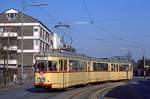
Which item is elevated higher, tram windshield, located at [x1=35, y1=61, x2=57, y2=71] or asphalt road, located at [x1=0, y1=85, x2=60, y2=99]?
tram windshield, located at [x1=35, y1=61, x2=57, y2=71]

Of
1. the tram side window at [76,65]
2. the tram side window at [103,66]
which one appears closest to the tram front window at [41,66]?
the tram side window at [76,65]

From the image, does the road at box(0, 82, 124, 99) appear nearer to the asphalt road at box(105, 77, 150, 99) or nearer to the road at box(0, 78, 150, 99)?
the road at box(0, 78, 150, 99)

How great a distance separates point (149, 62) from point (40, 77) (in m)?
125

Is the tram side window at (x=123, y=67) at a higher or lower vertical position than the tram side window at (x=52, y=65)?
lower

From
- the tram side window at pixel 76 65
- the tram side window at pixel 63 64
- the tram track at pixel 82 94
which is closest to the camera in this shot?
the tram track at pixel 82 94

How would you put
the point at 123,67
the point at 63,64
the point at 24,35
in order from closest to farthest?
the point at 63,64
the point at 123,67
the point at 24,35

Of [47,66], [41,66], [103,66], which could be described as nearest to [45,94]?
[47,66]

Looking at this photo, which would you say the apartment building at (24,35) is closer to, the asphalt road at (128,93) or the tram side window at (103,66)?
the tram side window at (103,66)

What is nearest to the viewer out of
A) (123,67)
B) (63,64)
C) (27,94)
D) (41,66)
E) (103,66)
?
(27,94)

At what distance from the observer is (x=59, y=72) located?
3494 centimetres

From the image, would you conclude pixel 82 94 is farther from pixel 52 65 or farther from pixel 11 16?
pixel 11 16

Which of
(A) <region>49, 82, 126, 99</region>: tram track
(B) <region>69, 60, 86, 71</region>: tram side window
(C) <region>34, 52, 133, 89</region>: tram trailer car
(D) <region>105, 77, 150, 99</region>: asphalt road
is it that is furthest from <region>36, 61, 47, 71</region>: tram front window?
(D) <region>105, 77, 150, 99</region>: asphalt road

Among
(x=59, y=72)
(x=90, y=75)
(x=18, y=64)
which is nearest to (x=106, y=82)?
(x=90, y=75)

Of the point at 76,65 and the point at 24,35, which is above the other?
the point at 24,35
